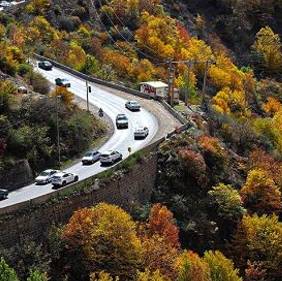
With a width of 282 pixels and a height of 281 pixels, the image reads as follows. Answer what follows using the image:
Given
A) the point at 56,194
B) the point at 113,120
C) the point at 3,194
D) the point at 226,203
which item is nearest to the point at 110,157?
the point at 56,194

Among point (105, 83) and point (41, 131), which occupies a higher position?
point (41, 131)

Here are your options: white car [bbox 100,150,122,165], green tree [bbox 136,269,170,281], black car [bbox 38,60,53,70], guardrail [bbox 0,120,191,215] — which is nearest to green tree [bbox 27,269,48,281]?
guardrail [bbox 0,120,191,215]

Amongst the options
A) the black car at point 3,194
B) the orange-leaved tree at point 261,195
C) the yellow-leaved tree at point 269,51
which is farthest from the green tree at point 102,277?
the yellow-leaved tree at point 269,51

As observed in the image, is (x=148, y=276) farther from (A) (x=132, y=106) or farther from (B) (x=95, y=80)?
(B) (x=95, y=80)

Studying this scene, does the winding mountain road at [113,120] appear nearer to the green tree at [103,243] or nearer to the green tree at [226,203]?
the green tree at [103,243]

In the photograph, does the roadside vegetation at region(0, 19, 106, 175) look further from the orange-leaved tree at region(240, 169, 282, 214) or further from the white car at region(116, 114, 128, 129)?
the orange-leaved tree at region(240, 169, 282, 214)

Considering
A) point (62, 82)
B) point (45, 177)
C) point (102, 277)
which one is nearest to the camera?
point (102, 277)

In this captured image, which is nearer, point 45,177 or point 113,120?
point 45,177

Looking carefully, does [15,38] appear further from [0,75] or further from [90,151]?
Result: [90,151]

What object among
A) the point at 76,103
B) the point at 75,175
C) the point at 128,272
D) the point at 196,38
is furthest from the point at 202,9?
the point at 128,272
